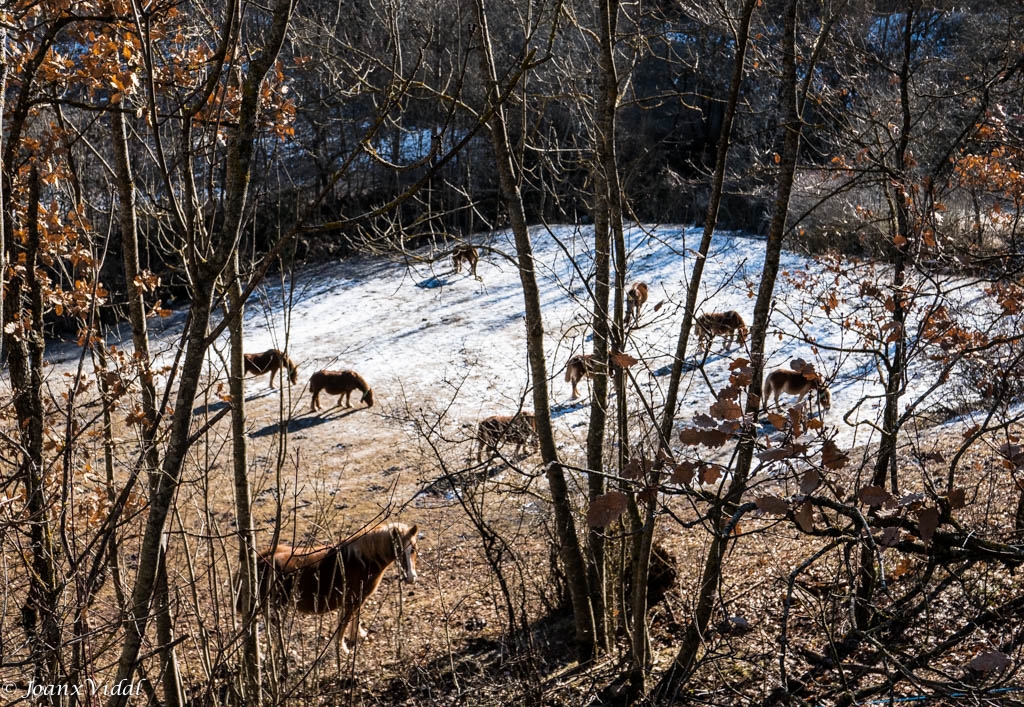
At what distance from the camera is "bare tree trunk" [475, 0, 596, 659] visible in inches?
257

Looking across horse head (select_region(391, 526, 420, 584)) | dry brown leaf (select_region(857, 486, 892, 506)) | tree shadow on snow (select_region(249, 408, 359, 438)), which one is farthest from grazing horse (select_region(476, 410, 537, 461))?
tree shadow on snow (select_region(249, 408, 359, 438))

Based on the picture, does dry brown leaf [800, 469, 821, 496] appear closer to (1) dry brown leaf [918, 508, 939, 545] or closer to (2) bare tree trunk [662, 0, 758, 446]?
(1) dry brown leaf [918, 508, 939, 545]

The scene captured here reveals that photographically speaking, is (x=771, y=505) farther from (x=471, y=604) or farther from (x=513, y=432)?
(x=471, y=604)

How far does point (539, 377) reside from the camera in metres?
6.86

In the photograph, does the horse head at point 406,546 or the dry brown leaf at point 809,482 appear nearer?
the dry brown leaf at point 809,482

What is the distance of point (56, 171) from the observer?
5523 mm

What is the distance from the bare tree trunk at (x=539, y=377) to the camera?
654cm

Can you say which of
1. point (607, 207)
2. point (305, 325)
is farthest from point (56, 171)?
point (305, 325)

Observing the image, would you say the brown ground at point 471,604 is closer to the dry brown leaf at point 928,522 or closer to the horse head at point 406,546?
the horse head at point 406,546

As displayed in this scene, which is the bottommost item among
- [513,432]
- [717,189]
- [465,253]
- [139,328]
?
[513,432]

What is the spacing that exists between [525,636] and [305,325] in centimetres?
1808

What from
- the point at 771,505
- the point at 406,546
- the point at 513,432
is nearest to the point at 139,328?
the point at 406,546

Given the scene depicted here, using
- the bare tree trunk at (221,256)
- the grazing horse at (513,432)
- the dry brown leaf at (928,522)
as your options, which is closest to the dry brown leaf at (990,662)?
the dry brown leaf at (928,522)

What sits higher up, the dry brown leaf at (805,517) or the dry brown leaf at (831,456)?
the dry brown leaf at (831,456)
